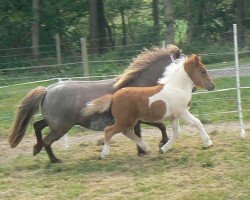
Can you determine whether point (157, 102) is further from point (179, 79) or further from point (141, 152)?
point (141, 152)

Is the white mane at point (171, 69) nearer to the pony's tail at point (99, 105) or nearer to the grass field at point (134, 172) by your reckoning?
the pony's tail at point (99, 105)

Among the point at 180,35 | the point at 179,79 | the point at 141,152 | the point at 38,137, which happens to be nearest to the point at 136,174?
the point at 141,152

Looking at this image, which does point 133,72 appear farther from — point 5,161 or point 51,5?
point 51,5

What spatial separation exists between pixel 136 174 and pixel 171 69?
1.60 meters

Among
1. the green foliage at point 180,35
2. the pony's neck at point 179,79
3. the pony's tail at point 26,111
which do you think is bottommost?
the green foliage at point 180,35

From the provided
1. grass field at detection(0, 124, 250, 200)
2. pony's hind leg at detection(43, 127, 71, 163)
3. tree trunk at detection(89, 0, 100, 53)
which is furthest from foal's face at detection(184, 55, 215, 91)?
tree trunk at detection(89, 0, 100, 53)

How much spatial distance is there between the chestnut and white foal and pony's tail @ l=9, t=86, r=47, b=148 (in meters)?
0.67

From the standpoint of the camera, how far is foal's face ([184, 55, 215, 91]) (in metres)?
6.86

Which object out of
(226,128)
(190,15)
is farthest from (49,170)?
(190,15)

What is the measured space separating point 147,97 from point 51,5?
49.9 ft

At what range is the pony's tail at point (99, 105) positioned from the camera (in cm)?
674

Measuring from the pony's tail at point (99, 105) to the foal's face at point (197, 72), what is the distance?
3.48ft

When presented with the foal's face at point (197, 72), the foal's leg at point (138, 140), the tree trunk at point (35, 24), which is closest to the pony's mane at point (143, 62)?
the foal's face at point (197, 72)

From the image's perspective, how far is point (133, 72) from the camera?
23.6 feet
